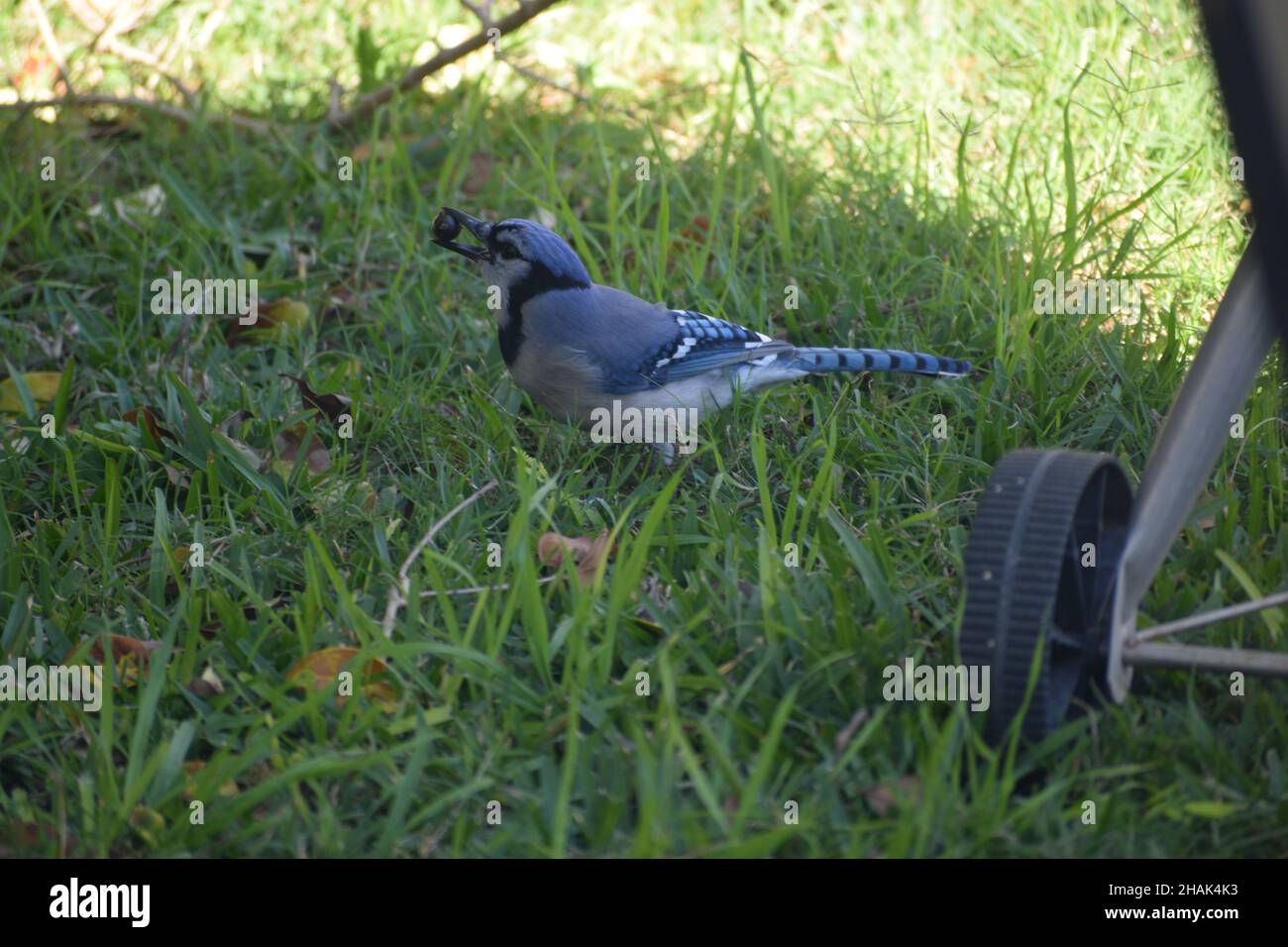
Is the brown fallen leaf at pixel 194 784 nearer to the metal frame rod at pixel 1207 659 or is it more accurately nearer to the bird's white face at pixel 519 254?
the metal frame rod at pixel 1207 659

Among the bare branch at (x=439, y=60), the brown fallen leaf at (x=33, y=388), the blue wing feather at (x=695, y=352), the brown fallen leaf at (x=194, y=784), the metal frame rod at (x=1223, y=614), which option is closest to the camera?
the metal frame rod at (x=1223, y=614)

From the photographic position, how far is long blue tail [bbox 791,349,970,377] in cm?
408

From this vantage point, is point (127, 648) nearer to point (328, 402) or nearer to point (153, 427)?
point (153, 427)

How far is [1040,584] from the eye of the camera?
8.10ft

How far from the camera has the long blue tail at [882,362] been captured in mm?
4078

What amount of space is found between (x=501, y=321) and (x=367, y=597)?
3.96 ft

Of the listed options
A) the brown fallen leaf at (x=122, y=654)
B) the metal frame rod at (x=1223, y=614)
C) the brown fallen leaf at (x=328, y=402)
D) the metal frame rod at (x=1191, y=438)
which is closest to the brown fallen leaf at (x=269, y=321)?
the brown fallen leaf at (x=328, y=402)

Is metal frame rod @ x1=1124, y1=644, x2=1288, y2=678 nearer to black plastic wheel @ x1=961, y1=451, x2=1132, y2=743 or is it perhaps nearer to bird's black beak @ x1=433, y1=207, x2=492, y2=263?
black plastic wheel @ x1=961, y1=451, x2=1132, y2=743

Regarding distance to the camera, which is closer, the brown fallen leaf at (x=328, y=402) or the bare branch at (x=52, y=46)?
the brown fallen leaf at (x=328, y=402)

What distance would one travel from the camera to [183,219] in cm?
507

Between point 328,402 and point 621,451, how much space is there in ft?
2.95

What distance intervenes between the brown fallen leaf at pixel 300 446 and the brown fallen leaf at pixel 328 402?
0.34ft
